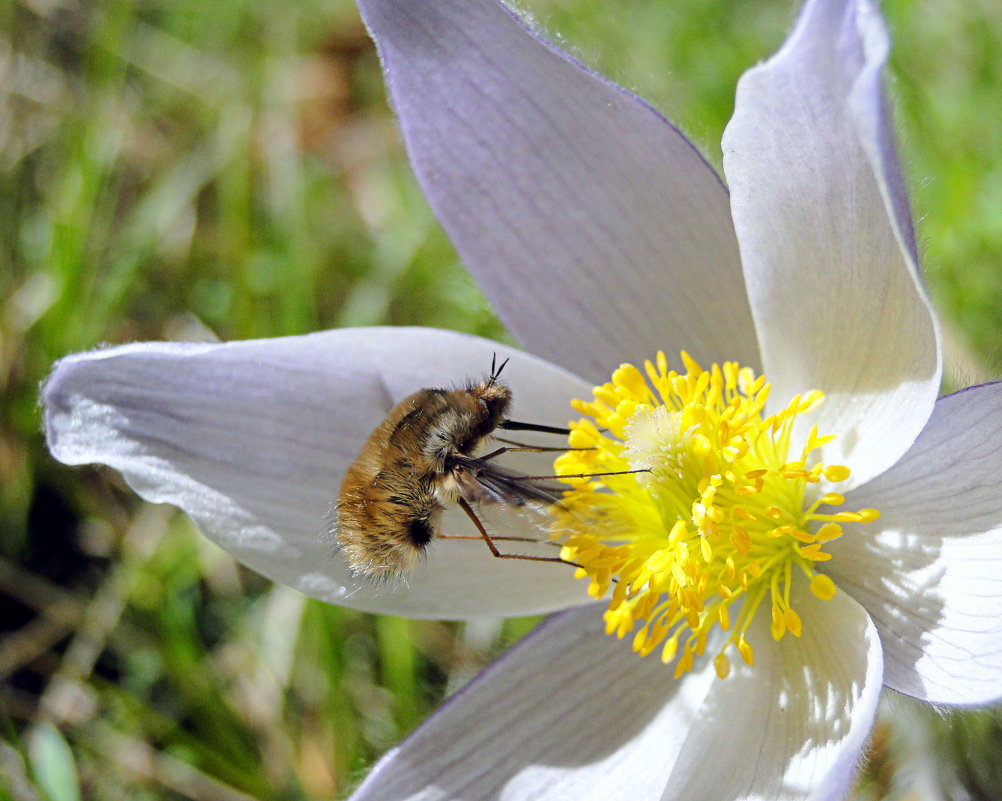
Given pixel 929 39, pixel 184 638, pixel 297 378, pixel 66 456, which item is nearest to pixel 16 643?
pixel 184 638

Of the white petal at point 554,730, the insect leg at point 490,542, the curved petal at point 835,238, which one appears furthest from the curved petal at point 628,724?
the curved petal at point 835,238

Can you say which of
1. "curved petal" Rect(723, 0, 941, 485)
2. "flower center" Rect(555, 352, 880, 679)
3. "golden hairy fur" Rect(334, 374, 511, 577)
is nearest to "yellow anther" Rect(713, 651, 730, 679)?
"flower center" Rect(555, 352, 880, 679)

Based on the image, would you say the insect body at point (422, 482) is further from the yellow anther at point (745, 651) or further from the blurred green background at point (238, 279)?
the blurred green background at point (238, 279)

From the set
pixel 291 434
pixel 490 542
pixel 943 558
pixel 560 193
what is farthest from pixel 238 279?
pixel 943 558

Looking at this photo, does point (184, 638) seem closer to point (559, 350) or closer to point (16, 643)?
point (16, 643)

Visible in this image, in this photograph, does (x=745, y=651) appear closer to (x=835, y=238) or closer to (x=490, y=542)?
(x=490, y=542)

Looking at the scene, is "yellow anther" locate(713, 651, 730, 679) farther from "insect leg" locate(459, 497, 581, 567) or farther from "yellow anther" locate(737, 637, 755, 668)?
"insect leg" locate(459, 497, 581, 567)
